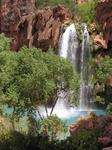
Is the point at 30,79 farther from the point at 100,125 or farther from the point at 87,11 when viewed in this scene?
the point at 87,11

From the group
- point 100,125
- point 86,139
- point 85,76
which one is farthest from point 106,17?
point 86,139

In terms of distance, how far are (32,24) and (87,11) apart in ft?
19.0

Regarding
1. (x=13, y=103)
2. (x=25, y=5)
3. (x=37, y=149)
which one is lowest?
(x=37, y=149)

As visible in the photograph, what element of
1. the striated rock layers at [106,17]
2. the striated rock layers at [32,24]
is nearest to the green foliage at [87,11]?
the striated rock layers at [32,24]

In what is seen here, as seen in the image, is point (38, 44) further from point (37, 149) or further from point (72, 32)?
point (37, 149)

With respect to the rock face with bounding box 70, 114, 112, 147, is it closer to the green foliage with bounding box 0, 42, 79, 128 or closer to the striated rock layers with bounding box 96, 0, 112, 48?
the green foliage with bounding box 0, 42, 79, 128

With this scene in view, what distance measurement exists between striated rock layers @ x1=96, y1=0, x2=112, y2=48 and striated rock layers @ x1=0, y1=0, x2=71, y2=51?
12.4 ft

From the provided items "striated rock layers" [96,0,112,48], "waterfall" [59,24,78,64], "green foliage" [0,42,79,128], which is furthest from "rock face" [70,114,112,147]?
"waterfall" [59,24,78,64]

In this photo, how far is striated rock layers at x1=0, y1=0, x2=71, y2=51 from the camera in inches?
1537

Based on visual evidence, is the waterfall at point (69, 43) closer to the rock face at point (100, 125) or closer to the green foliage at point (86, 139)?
the rock face at point (100, 125)

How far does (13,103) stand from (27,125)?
985mm

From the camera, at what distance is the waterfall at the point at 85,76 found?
37000 millimetres

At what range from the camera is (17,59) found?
61.6 ft

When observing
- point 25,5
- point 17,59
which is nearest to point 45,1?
point 25,5
